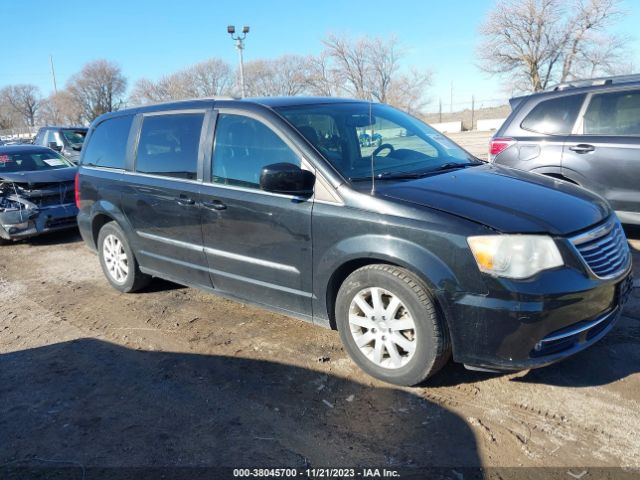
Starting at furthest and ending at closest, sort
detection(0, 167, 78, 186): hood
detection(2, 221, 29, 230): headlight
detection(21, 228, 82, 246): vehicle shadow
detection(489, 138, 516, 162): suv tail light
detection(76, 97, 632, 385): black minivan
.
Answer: detection(21, 228, 82, 246): vehicle shadow → detection(0, 167, 78, 186): hood → detection(2, 221, 29, 230): headlight → detection(489, 138, 516, 162): suv tail light → detection(76, 97, 632, 385): black minivan

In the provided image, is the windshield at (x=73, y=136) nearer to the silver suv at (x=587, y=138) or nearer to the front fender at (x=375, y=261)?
the silver suv at (x=587, y=138)

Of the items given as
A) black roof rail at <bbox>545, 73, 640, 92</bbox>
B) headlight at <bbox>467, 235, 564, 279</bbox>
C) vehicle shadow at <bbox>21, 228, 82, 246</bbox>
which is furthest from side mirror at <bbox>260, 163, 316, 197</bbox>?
vehicle shadow at <bbox>21, 228, 82, 246</bbox>

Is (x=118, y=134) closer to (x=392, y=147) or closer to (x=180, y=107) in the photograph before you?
(x=180, y=107)

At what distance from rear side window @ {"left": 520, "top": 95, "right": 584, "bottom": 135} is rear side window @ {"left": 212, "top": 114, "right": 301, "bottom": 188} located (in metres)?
3.79

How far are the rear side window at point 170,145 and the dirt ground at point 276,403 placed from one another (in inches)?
52.3

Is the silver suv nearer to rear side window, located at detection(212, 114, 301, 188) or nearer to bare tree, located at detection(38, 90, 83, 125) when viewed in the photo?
rear side window, located at detection(212, 114, 301, 188)

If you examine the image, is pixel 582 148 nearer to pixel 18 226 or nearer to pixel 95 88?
pixel 18 226

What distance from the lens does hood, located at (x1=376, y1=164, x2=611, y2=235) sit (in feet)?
9.36

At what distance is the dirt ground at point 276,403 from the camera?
104 inches

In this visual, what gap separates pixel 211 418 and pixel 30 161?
744 cm

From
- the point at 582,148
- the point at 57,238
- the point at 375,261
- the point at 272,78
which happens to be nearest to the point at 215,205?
the point at 375,261

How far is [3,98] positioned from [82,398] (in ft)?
328

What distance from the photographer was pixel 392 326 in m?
3.14

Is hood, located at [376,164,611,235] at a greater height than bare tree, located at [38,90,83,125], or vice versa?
bare tree, located at [38,90,83,125]
